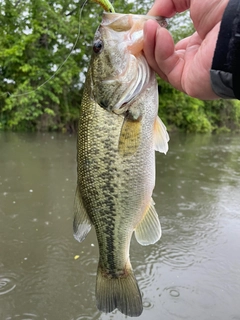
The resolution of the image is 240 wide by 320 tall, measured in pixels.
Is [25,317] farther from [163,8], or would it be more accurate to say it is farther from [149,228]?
[163,8]

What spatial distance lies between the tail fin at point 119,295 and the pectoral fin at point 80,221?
26 cm

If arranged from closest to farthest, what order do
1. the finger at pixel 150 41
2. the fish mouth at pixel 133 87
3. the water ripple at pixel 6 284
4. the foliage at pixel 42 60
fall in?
the finger at pixel 150 41 < the fish mouth at pixel 133 87 < the water ripple at pixel 6 284 < the foliage at pixel 42 60

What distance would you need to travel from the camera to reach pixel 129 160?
166 centimetres

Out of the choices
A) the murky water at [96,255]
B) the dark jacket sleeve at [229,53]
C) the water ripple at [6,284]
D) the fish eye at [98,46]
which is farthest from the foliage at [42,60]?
the dark jacket sleeve at [229,53]

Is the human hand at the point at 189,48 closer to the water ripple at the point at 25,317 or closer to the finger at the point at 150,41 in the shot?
the finger at the point at 150,41

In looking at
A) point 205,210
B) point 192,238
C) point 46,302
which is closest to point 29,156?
point 205,210

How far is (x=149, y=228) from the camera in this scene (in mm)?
1822

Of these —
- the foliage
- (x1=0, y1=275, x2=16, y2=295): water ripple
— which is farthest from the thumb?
the foliage

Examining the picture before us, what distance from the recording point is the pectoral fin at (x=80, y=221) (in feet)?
5.92

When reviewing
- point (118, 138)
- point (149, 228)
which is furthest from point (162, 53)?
point (149, 228)

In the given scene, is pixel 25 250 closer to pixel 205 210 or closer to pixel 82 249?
pixel 82 249

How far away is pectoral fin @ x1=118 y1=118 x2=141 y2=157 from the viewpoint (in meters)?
1.62

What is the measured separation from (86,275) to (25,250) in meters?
0.93

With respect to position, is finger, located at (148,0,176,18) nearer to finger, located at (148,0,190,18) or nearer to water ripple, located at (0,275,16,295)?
finger, located at (148,0,190,18)
